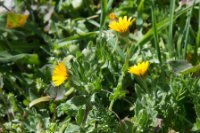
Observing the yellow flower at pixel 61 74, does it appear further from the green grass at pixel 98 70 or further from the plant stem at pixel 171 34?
the plant stem at pixel 171 34

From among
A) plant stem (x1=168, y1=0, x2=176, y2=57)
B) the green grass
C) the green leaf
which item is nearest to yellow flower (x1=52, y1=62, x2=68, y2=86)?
the green grass

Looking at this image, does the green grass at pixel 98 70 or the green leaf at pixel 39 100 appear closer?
the green grass at pixel 98 70

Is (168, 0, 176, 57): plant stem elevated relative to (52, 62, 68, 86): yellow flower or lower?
elevated

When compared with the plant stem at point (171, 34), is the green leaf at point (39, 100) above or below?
below

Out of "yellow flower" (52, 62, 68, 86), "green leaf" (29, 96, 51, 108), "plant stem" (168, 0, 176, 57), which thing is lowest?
"green leaf" (29, 96, 51, 108)

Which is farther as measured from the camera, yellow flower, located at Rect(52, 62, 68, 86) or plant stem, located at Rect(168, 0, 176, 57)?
plant stem, located at Rect(168, 0, 176, 57)

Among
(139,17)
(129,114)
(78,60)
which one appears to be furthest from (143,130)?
(139,17)

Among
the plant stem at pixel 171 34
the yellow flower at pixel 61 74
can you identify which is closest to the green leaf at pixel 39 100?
the yellow flower at pixel 61 74

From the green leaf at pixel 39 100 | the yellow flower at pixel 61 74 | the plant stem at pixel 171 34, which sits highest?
the plant stem at pixel 171 34

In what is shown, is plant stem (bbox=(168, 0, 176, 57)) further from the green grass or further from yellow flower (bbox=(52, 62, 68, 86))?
yellow flower (bbox=(52, 62, 68, 86))

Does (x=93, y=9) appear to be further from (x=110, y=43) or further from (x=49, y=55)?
(x=110, y=43)

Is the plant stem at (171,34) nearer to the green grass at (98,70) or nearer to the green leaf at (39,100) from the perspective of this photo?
the green grass at (98,70)
